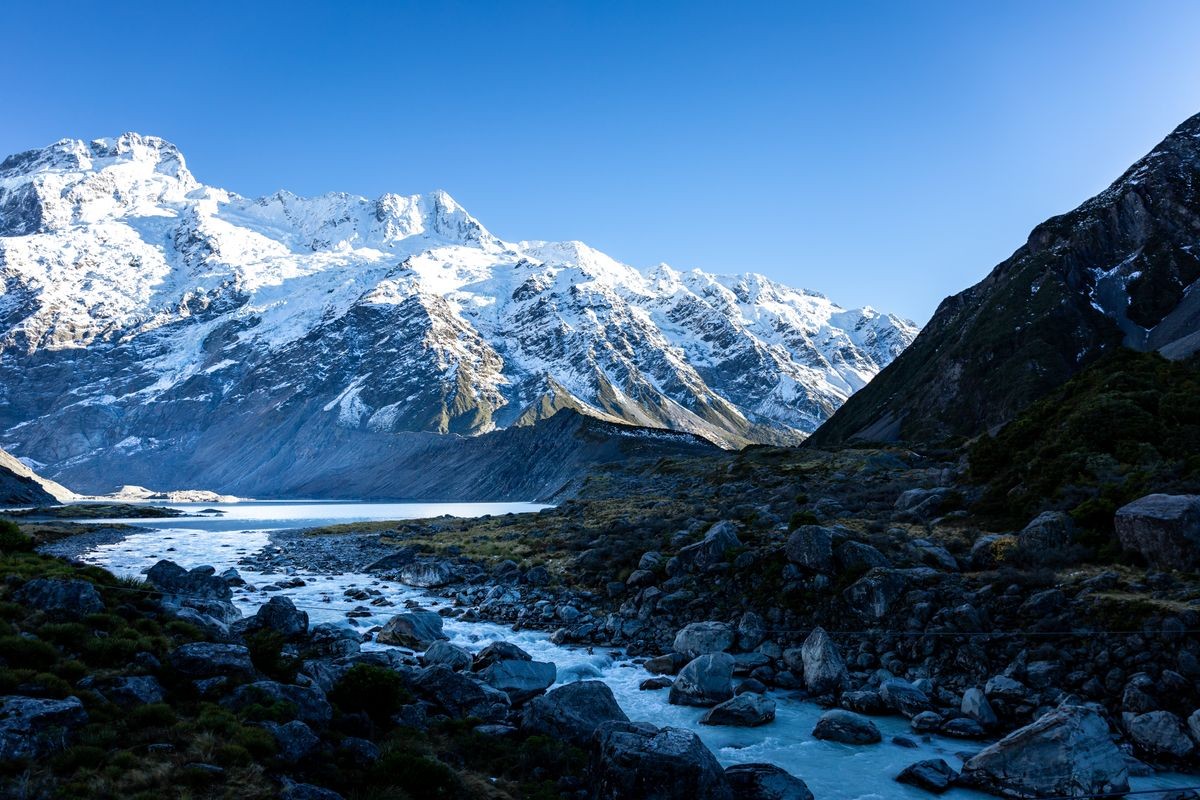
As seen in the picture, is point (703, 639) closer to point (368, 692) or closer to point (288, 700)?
point (368, 692)

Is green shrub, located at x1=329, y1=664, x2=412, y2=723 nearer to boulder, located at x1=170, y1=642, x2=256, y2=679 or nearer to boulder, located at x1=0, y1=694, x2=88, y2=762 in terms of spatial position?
boulder, located at x1=170, y1=642, x2=256, y2=679

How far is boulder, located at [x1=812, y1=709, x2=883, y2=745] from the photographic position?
19.5m

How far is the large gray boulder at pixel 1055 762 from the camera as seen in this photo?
15.6m

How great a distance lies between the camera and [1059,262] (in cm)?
14638

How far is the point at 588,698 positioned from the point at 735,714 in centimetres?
482

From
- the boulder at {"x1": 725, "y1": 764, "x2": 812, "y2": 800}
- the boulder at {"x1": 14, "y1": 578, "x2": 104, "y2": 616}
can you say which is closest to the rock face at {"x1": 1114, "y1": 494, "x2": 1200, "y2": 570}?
the boulder at {"x1": 725, "y1": 764, "x2": 812, "y2": 800}

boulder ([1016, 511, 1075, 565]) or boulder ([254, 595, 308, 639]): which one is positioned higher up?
boulder ([1016, 511, 1075, 565])

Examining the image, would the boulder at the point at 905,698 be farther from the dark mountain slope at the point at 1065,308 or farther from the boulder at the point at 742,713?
the dark mountain slope at the point at 1065,308

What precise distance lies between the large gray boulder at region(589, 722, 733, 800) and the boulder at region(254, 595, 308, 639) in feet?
55.0

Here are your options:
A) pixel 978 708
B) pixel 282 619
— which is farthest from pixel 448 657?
pixel 978 708

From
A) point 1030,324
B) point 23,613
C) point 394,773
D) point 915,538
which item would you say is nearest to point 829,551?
point 915,538

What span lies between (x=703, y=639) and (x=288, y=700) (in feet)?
53.1

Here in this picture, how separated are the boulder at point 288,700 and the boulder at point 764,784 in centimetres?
1005

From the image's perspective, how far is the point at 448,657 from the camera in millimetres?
25625
